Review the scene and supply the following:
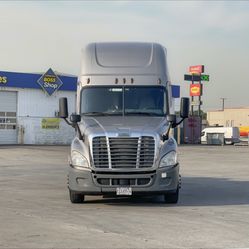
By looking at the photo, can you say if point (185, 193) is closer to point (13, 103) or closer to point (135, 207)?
point (135, 207)

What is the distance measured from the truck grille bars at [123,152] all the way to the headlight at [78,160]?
226 millimetres

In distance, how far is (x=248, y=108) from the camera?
123 meters

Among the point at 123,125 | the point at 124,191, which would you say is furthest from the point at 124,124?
the point at 124,191

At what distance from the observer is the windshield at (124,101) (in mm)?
13086

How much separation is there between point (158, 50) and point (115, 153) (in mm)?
3315

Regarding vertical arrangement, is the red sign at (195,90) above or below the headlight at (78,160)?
above

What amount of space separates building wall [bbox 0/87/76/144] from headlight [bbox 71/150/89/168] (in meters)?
36.7

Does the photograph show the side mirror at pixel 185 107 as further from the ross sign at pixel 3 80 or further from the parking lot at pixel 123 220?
the ross sign at pixel 3 80

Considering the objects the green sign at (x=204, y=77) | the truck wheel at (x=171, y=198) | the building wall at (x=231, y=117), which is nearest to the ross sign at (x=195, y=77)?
the green sign at (x=204, y=77)

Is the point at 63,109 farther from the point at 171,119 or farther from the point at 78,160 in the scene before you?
the point at 171,119

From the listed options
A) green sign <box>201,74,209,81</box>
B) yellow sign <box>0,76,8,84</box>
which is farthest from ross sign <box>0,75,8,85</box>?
green sign <box>201,74,209,81</box>

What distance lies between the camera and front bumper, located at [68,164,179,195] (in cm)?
1160

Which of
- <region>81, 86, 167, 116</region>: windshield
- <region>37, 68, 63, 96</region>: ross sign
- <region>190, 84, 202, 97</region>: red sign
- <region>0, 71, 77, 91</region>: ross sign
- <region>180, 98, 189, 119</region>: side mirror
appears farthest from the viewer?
<region>190, 84, 202, 97</region>: red sign

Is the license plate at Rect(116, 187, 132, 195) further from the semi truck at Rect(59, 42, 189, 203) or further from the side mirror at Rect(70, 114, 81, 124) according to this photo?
the side mirror at Rect(70, 114, 81, 124)
